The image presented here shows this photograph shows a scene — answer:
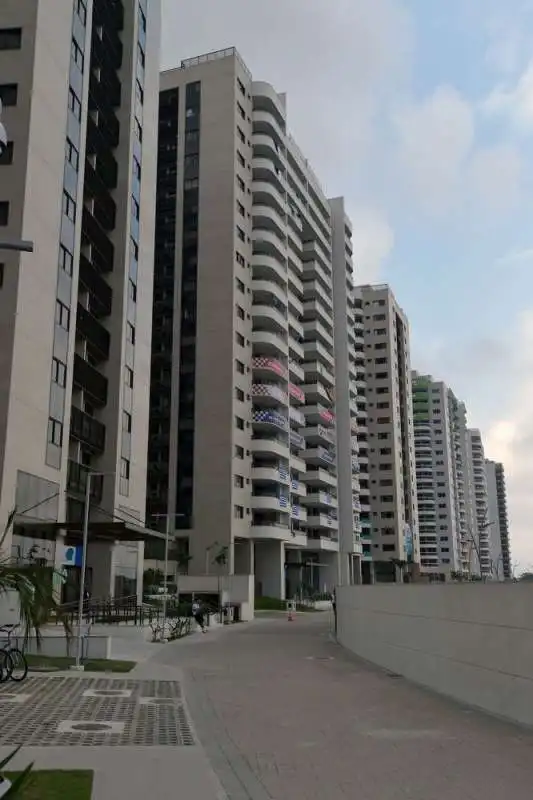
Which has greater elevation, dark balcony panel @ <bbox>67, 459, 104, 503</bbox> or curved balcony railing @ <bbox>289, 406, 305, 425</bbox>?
curved balcony railing @ <bbox>289, 406, 305, 425</bbox>

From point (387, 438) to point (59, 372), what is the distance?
3542 inches

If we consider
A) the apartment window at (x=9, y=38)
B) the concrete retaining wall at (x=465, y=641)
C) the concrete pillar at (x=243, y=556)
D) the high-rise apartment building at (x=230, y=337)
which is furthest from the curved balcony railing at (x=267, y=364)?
the concrete retaining wall at (x=465, y=641)

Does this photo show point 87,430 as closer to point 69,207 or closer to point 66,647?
point 69,207

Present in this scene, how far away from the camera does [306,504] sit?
284 ft

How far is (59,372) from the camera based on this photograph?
38.3 meters

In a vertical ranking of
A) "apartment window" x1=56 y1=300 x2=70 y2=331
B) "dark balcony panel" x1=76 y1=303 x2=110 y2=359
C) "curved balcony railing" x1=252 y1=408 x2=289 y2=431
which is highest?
"curved balcony railing" x1=252 y1=408 x2=289 y2=431

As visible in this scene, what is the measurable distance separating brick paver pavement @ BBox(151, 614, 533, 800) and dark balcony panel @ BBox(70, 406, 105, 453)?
24.6 metres

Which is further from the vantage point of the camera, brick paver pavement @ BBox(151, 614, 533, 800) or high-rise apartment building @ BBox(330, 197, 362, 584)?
high-rise apartment building @ BBox(330, 197, 362, 584)

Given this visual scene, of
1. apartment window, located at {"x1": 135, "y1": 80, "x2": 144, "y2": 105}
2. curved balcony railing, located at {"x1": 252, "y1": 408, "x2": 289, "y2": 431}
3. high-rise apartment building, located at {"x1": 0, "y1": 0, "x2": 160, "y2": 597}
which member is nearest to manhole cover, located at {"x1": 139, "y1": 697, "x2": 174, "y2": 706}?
high-rise apartment building, located at {"x1": 0, "y1": 0, "x2": 160, "y2": 597}

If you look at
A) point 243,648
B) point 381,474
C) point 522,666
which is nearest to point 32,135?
point 243,648

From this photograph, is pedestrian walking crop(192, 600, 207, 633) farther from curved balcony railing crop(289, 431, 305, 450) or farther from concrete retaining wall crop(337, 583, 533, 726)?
curved balcony railing crop(289, 431, 305, 450)

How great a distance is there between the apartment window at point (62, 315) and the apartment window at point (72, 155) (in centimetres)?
828

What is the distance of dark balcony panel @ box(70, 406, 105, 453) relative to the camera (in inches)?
1636

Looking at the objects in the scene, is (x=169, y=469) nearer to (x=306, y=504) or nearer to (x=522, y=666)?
(x=306, y=504)
